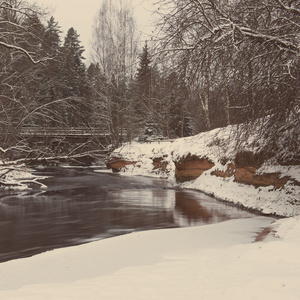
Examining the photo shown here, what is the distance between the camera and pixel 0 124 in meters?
15.7

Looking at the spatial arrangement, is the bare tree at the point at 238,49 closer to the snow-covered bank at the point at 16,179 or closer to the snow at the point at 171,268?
the snow at the point at 171,268

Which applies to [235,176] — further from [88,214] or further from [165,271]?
[165,271]

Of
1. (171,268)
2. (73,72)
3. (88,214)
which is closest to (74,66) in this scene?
(73,72)

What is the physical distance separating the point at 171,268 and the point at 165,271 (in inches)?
6.8

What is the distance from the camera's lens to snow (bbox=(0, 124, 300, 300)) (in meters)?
4.34

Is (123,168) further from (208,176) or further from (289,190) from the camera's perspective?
(289,190)

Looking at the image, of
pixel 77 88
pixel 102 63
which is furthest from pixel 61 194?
pixel 77 88

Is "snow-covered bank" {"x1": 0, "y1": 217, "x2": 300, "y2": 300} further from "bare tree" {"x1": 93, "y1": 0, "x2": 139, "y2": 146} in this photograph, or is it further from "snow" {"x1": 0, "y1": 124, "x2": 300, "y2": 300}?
"bare tree" {"x1": 93, "y1": 0, "x2": 139, "y2": 146}

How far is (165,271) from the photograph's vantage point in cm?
536

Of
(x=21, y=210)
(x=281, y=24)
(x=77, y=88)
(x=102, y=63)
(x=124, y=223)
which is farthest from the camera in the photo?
(x=77, y=88)

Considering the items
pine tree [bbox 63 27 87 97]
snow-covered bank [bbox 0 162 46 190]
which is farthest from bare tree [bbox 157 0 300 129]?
pine tree [bbox 63 27 87 97]

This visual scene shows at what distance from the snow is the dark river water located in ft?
5.49

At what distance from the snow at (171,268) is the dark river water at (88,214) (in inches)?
65.9

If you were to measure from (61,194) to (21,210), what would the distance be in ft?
15.2
